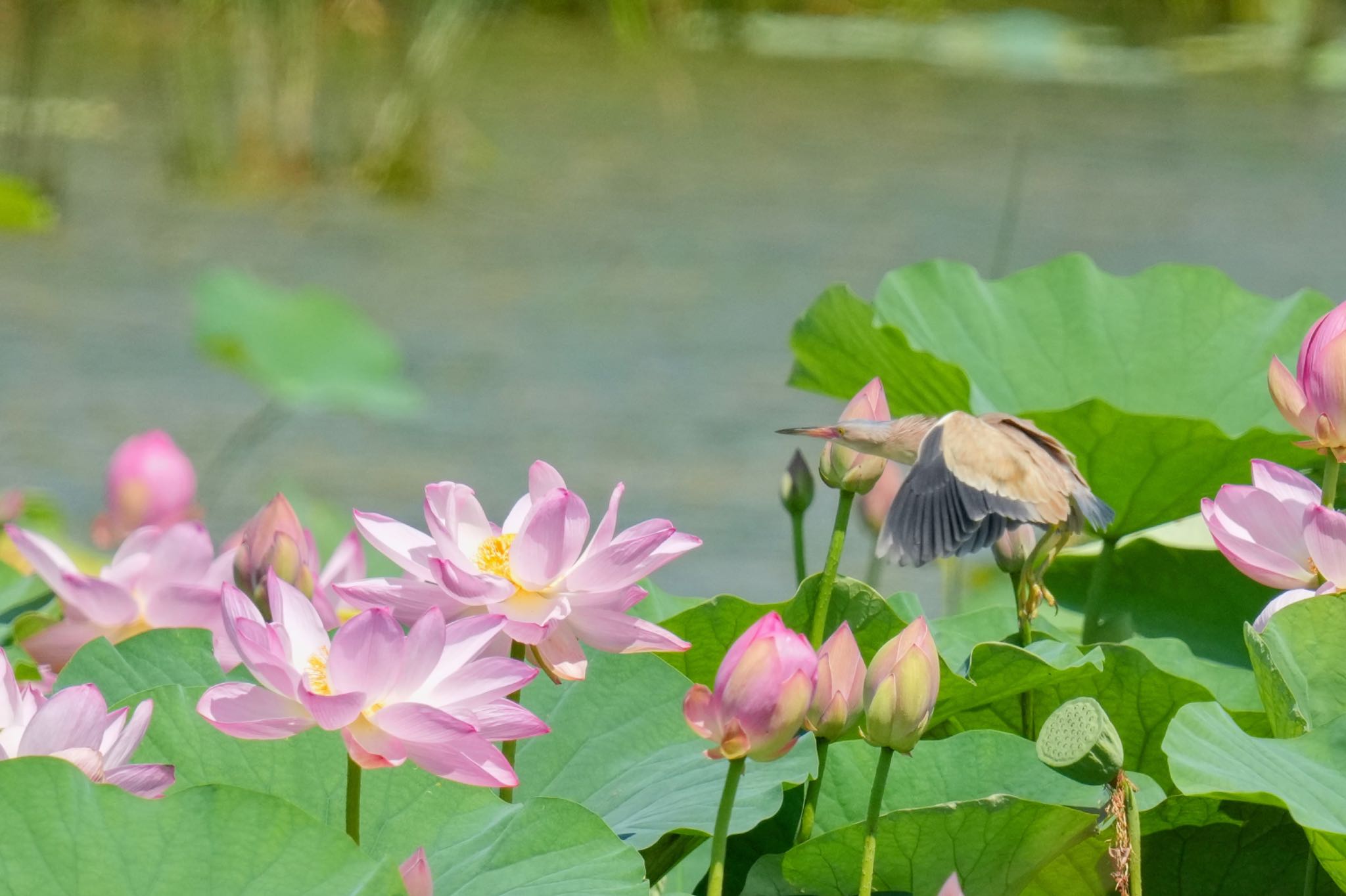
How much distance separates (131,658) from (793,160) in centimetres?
657

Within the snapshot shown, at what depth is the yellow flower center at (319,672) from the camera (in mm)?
418

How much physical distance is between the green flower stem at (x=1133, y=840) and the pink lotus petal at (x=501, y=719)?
15cm

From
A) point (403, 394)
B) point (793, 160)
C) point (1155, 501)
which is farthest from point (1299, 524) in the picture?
point (793, 160)

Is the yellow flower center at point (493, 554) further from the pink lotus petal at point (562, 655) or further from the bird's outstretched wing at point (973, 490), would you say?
the bird's outstretched wing at point (973, 490)

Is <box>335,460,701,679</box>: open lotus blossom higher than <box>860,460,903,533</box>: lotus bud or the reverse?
higher

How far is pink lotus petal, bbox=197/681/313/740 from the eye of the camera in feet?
1.25

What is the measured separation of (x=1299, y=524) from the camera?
1.59 ft

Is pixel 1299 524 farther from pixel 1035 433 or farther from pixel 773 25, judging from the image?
pixel 773 25

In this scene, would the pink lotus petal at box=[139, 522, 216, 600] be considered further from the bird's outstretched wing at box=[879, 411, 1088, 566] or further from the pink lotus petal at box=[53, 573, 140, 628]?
the bird's outstretched wing at box=[879, 411, 1088, 566]

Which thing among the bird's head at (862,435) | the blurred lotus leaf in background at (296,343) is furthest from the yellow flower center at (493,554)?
the blurred lotus leaf in background at (296,343)

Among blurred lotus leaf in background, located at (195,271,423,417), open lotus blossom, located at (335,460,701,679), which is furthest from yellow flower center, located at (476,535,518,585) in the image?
blurred lotus leaf in background, located at (195,271,423,417)

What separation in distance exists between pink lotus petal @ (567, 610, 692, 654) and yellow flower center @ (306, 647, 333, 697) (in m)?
0.07

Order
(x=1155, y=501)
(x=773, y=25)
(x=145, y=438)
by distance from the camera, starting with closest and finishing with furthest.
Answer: (x=1155, y=501) < (x=145, y=438) < (x=773, y=25)

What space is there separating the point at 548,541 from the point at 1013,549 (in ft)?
0.68
